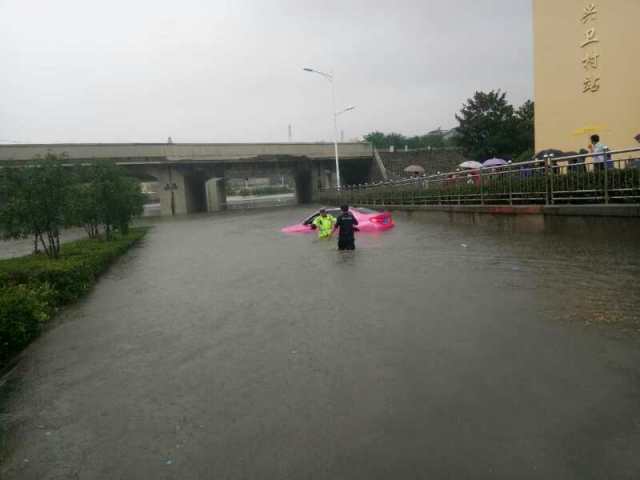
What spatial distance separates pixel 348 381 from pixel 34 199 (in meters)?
9.90

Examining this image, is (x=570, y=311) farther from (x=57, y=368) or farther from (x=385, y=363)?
(x=57, y=368)

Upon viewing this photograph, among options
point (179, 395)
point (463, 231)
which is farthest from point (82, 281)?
point (463, 231)

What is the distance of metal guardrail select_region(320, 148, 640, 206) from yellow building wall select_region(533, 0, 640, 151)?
5460 mm

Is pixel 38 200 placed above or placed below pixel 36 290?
above

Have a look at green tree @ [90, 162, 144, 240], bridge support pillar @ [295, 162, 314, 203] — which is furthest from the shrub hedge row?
bridge support pillar @ [295, 162, 314, 203]

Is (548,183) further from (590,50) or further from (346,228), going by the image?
(590,50)

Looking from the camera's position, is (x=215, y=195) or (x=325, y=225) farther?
(x=215, y=195)

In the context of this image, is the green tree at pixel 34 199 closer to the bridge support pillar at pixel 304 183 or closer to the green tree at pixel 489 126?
the green tree at pixel 489 126

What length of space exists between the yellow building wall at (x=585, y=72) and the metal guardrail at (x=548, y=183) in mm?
5460

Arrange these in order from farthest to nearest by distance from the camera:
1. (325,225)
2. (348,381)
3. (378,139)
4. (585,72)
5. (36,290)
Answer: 1. (378,139)
2. (585,72)
3. (325,225)
4. (36,290)
5. (348,381)

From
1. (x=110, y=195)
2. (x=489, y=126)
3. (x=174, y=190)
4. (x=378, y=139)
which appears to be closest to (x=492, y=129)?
(x=489, y=126)

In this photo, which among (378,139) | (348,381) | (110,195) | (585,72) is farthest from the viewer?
(378,139)

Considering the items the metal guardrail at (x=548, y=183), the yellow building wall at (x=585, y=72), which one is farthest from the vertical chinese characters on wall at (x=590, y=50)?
the metal guardrail at (x=548, y=183)

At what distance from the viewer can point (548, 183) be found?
13453 millimetres
